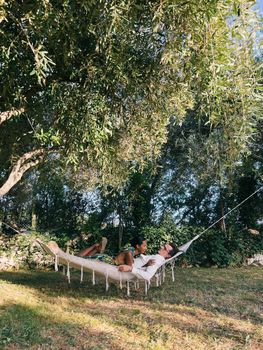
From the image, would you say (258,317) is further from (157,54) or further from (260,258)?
(260,258)

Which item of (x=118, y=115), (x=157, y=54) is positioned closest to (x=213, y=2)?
(x=157, y=54)

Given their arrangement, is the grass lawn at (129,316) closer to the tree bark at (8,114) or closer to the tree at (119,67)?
the tree at (119,67)

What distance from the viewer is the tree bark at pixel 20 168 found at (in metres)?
5.68

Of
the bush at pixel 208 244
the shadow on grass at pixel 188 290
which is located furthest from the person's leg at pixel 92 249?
the bush at pixel 208 244

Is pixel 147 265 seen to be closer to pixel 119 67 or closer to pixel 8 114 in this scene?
pixel 8 114

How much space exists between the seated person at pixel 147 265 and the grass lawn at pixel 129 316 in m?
0.43

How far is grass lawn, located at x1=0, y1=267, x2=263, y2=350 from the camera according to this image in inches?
167

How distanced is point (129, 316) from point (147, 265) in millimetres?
1454

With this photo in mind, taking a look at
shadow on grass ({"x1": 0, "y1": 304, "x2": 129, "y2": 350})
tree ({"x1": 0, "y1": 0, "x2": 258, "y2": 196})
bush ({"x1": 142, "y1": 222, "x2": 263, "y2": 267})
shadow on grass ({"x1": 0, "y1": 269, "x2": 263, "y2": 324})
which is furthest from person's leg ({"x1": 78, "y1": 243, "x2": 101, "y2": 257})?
bush ({"x1": 142, "y1": 222, "x2": 263, "y2": 267})

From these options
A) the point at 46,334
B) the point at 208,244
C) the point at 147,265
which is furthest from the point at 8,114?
the point at 208,244

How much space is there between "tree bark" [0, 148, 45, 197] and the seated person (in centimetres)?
203

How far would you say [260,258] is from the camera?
12.0 meters

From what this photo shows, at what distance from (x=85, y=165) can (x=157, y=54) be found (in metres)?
3.41

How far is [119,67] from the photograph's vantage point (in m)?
4.50
